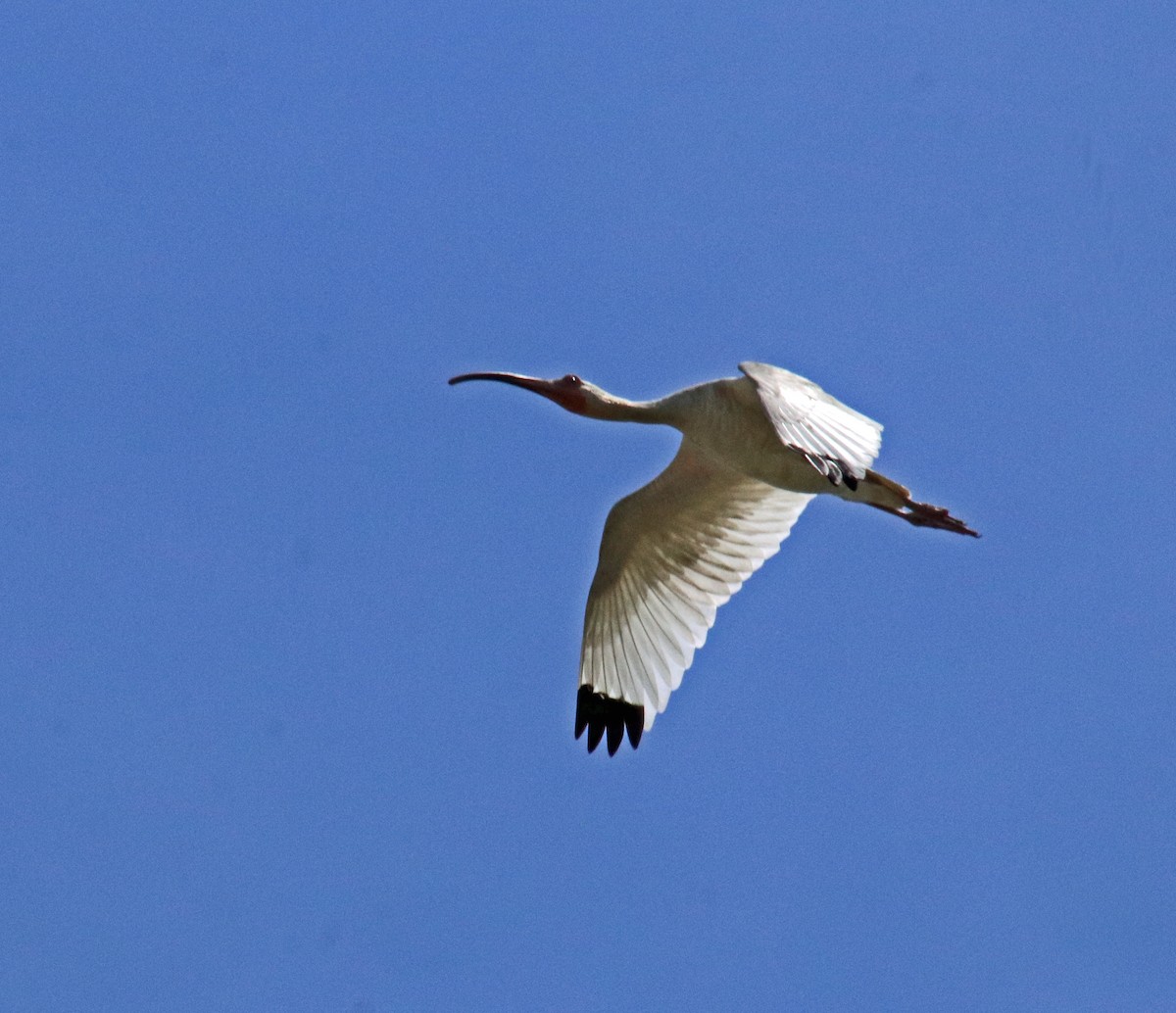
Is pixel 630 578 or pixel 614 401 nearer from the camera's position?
pixel 614 401

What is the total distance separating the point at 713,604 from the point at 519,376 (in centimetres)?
227

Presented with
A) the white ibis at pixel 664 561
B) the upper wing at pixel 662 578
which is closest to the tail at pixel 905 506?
the white ibis at pixel 664 561

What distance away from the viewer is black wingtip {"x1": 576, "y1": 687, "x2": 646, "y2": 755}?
13453 mm

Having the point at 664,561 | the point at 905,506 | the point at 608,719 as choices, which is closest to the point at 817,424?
the point at 905,506

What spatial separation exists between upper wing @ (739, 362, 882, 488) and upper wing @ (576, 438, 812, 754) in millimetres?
2021

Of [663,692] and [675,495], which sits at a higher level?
[675,495]

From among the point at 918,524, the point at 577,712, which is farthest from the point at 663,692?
the point at 918,524

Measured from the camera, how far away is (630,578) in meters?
13.7

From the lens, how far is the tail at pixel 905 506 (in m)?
12.6

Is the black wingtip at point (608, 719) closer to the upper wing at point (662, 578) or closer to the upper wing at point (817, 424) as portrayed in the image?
the upper wing at point (662, 578)

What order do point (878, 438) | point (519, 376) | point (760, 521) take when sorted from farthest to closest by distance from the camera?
point (760, 521)
point (519, 376)
point (878, 438)

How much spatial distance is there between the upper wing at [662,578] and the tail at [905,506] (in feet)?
3.13

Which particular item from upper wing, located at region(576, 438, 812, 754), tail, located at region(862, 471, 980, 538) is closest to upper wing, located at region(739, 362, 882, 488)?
tail, located at region(862, 471, 980, 538)

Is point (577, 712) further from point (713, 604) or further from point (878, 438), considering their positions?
point (878, 438)
